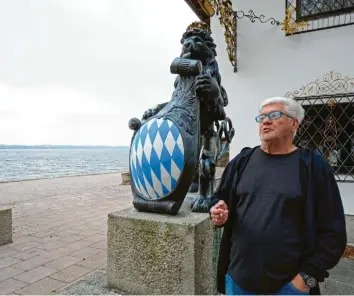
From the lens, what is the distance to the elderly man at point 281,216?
4.15ft

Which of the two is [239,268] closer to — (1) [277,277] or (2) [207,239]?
(1) [277,277]

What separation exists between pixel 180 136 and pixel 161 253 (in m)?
0.74

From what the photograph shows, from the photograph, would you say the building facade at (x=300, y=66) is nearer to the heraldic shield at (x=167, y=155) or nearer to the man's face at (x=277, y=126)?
the heraldic shield at (x=167, y=155)

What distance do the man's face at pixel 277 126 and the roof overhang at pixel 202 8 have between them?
182 inches

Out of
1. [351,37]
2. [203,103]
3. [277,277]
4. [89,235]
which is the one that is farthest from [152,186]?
[351,37]

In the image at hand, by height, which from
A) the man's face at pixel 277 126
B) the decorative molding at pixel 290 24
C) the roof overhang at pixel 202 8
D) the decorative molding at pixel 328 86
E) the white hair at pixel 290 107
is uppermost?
the roof overhang at pixel 202 8

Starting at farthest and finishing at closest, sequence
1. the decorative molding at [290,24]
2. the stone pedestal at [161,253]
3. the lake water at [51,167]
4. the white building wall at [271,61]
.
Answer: the lake water at [51,167] < the decorative molding at [290,24] < the white building wall at [271,61] < the stone pedestal at [161,253]

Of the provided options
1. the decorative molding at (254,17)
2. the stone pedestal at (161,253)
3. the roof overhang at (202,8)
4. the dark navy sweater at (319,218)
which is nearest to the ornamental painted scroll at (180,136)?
the stone pedestal at (161,253)

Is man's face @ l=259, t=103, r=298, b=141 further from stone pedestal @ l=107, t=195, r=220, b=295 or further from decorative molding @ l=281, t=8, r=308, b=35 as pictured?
decorative molding @ l=281, t=8, r=308, b=35

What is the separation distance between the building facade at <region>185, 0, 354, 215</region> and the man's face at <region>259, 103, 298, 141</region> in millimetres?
4259

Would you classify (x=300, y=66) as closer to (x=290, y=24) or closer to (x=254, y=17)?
(x=290, y=24)

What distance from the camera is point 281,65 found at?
5.58 m

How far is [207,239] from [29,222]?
14.6 ft

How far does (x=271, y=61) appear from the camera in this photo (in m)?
5.66
